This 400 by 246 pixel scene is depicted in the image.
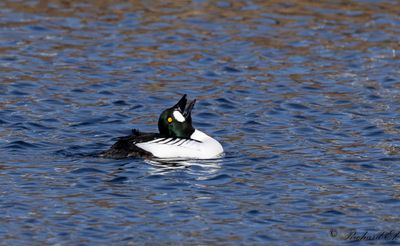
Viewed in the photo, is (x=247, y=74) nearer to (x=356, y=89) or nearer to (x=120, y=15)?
(x=356, y=89)

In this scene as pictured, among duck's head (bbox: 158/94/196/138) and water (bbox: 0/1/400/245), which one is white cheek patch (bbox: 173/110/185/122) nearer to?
duck's head (bbox: 158/94/196/138)

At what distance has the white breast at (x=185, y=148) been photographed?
1580 centimetres

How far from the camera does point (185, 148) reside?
16016 mm

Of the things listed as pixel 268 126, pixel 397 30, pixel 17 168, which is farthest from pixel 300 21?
pixel 17 168

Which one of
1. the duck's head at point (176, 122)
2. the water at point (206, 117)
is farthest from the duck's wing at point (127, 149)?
the duck's head at point (176, 122)

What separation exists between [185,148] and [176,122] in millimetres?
567

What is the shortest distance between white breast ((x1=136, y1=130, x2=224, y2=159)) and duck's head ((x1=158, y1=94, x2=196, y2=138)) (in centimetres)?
25

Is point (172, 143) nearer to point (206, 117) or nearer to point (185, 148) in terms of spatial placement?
point (185, 148)

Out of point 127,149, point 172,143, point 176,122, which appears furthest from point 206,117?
point 127,149

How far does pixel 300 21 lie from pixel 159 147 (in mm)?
9557

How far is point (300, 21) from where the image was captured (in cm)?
2458

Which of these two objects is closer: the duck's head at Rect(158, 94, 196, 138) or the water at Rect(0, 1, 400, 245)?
the water at Rect(0, 1, 400, 245)

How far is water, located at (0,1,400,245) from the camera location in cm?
1259

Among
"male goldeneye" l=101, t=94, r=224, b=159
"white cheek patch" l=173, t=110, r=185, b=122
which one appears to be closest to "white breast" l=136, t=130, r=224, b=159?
"male goldeneye" l=101, t=94, r=224, b=159
